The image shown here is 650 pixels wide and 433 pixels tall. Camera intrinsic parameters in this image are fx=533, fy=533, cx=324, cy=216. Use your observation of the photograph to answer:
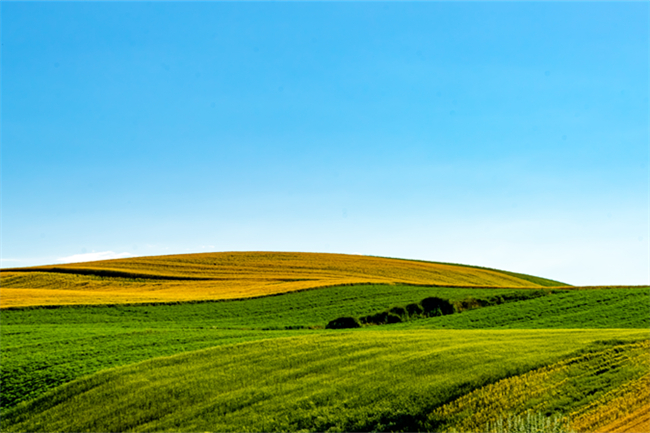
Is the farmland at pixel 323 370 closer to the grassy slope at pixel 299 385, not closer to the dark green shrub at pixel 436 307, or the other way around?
the grassy slope at pixel 299 385

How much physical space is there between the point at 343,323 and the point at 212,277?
1167 inches

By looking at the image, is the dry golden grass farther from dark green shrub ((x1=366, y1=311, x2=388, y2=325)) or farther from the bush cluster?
dark green shrub ((x1=366, y1=311, x2=388, y2=325))

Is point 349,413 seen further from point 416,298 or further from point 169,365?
point 416,298

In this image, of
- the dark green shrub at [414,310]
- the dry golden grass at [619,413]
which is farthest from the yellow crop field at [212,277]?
the dry golden grass at [619,413]

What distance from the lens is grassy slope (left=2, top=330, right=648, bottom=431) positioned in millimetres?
14336

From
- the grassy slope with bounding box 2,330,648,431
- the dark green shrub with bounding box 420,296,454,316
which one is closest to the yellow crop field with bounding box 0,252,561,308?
the dark green shrub with bounding box 420,296,454,316

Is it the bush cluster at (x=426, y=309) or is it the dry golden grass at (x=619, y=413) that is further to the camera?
the bush cluster at (x=426, y=309)

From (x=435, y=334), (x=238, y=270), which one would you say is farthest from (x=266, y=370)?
(x=238, y=270)

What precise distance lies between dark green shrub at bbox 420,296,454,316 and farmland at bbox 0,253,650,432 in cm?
39

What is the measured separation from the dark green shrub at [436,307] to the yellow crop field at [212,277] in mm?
12840

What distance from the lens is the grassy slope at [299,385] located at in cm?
1434

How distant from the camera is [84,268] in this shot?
5916 cm

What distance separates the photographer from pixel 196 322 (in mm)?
33031

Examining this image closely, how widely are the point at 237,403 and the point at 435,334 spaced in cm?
Answer: 996
